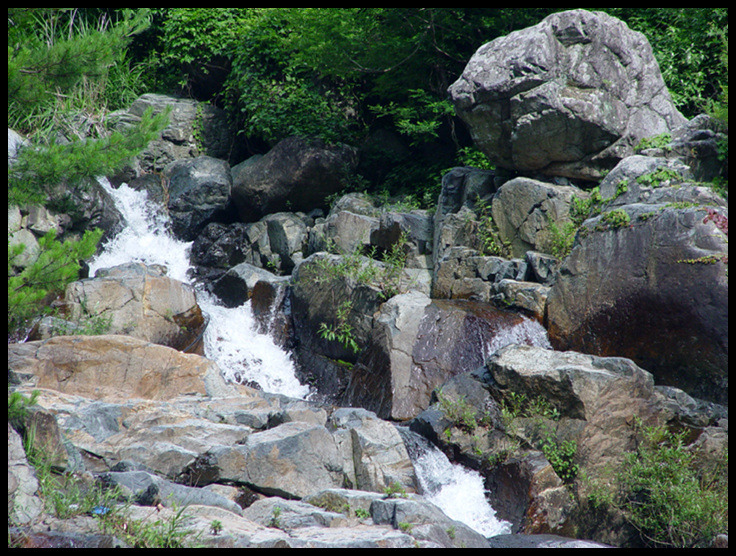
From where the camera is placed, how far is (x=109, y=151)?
5953 mm

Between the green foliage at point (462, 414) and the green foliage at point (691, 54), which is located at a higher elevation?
the green foliage at point (691, 54)

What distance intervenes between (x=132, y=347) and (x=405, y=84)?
11.3 metres

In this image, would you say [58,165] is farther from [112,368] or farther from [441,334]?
[441,334]

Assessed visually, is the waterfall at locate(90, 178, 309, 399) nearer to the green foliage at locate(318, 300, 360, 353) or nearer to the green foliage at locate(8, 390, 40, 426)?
the green foliage at locate(318, 300, 360, 353)

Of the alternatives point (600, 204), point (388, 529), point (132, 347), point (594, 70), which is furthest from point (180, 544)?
point (594, 70)

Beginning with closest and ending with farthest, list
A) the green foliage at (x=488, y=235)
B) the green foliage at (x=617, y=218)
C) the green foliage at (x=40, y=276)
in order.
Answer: the green foliage at (x=40, y=276) < the green foliage at (x=617, y=218) < the green foliage at (x=488, y=235)

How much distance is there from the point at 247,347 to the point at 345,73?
316 inches

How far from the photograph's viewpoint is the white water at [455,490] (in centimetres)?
714

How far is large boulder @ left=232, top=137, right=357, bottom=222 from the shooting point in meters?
16.4

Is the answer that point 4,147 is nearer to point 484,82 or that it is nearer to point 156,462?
point 156,462

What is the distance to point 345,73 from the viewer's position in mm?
16188

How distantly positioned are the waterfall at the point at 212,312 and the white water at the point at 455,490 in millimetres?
4001

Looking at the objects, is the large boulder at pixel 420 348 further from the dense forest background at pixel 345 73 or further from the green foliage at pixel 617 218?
the dense forest background at pixel 345 73

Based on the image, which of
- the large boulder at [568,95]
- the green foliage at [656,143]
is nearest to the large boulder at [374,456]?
the large boulder at [568,95]
